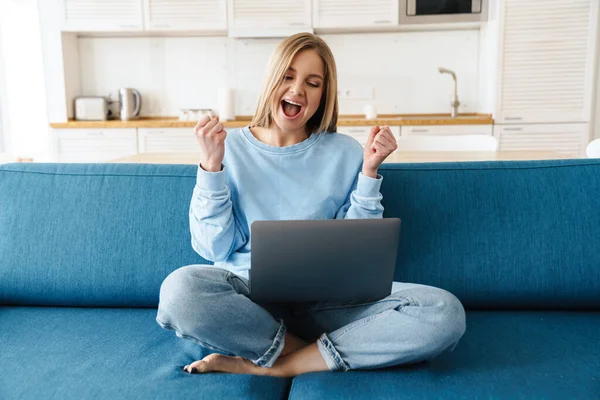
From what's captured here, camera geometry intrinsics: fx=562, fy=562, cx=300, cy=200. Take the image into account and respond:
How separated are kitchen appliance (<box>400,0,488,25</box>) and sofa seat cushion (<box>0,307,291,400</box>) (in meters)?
3.27

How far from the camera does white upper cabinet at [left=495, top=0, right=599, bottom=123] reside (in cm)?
378

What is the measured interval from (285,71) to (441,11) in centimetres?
301

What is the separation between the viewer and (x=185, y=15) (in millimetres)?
4043

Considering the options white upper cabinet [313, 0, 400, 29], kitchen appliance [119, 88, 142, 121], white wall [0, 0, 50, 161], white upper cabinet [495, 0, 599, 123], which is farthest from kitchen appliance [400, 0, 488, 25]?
white wall [0, 0, 50, 161]

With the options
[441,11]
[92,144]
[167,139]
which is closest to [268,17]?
[167,139]

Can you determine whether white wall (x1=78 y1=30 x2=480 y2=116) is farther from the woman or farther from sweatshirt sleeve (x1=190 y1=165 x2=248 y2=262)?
sweatshirt sleeve (x1=190 y1=165 x2=248 y2=262)

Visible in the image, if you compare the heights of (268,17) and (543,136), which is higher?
(268,17)

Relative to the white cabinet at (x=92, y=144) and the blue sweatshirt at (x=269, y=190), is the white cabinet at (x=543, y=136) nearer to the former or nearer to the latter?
the white cabinet at (x=92, y=144)

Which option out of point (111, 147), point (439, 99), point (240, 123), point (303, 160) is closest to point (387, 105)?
point (439, 99)

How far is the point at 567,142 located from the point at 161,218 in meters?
3.36

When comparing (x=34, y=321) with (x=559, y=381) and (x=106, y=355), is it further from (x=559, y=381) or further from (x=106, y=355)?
(x=559, y=381)

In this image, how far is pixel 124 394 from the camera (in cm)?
100

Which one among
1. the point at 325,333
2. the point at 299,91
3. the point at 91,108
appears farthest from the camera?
the point at 91,108

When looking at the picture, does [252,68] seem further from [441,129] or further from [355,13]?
[441,129]
